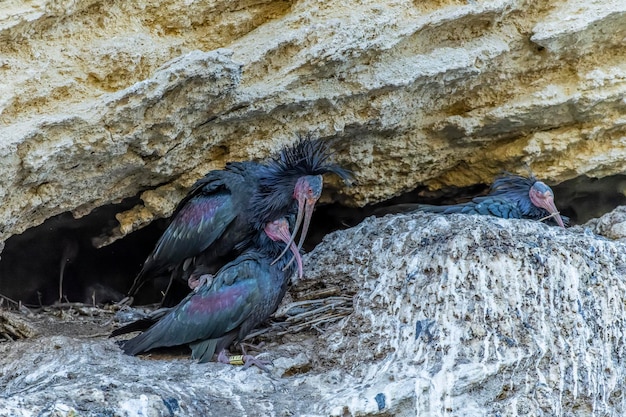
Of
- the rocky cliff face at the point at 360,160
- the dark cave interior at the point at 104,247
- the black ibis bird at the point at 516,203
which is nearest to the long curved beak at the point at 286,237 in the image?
the rocky cliff face at the point at 360,160

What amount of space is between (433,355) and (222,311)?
3.53ft

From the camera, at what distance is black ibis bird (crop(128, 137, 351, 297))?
4.80m

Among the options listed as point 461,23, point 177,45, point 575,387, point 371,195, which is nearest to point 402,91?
point 461,23

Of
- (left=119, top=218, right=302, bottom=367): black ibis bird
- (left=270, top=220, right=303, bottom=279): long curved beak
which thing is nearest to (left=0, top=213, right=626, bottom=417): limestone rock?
(left=119, top=218, right=302, bottom=367): black ibis bird

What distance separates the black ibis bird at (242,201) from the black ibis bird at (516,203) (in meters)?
0.94

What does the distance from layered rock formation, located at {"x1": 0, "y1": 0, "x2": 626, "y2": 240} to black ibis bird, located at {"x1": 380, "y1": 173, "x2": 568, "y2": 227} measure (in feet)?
0.43

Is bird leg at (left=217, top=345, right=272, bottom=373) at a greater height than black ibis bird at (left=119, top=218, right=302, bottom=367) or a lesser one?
lesser

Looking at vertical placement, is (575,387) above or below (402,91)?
below

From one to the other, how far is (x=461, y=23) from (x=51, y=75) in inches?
85.3

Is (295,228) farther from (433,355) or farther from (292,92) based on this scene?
(433,355)

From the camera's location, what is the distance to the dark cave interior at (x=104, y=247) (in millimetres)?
5457

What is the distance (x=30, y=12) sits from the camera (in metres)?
4.14

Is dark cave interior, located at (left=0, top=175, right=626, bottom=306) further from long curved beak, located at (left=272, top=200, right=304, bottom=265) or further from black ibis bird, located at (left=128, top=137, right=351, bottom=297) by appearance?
long curved beak, located at (left=272, top=200, right=304, bottom=265)

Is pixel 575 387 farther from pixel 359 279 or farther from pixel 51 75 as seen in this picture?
pixel 51 75
